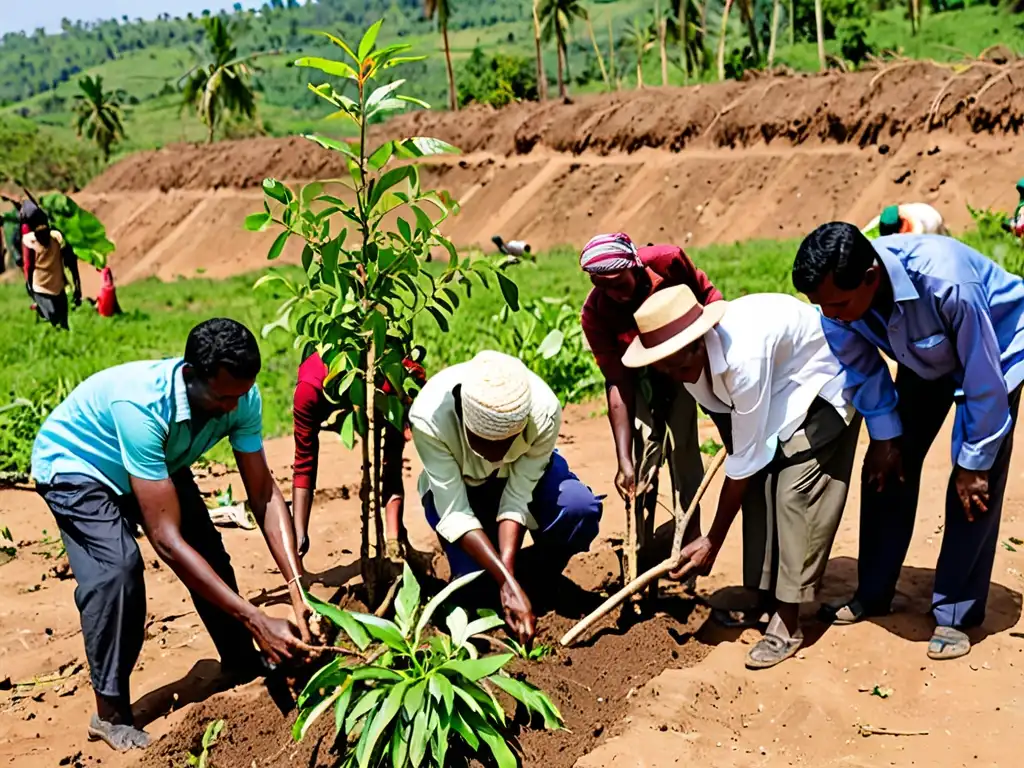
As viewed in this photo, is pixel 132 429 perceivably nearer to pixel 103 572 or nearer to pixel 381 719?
pixel 103 572

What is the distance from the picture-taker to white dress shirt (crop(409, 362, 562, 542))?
312 centimetres

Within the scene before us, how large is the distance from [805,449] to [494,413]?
3.45 feet

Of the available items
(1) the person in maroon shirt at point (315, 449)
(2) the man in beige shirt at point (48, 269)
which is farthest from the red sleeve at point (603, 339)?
(2) the man in beige shirt at point (48, 269)

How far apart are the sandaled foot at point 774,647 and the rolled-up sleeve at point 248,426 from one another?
177cm

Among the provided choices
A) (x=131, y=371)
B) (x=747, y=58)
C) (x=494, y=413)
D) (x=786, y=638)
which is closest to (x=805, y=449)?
(x=786, y=638)

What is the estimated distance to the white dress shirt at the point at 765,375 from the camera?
9.43 feet

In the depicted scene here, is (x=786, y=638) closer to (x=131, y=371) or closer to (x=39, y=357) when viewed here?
(x=131, y=371)

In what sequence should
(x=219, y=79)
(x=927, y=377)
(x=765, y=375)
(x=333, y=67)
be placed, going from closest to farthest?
1. (x=333, y=67)
2. (x=765, y=375)
3. (x=927, y=377)
4. (x=219, y=79)

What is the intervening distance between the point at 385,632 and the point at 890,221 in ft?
13.2

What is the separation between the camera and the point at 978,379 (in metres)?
2.82

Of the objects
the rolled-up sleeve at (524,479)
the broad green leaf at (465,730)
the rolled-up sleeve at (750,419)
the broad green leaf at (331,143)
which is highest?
the broad green leaf at (331,143)

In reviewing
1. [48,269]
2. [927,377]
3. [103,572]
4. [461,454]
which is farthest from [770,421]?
[48,269]

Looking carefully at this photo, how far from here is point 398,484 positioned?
13.7 feet

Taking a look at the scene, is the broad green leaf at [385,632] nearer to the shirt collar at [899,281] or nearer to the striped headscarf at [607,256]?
the striped headscarf at [607,256]
